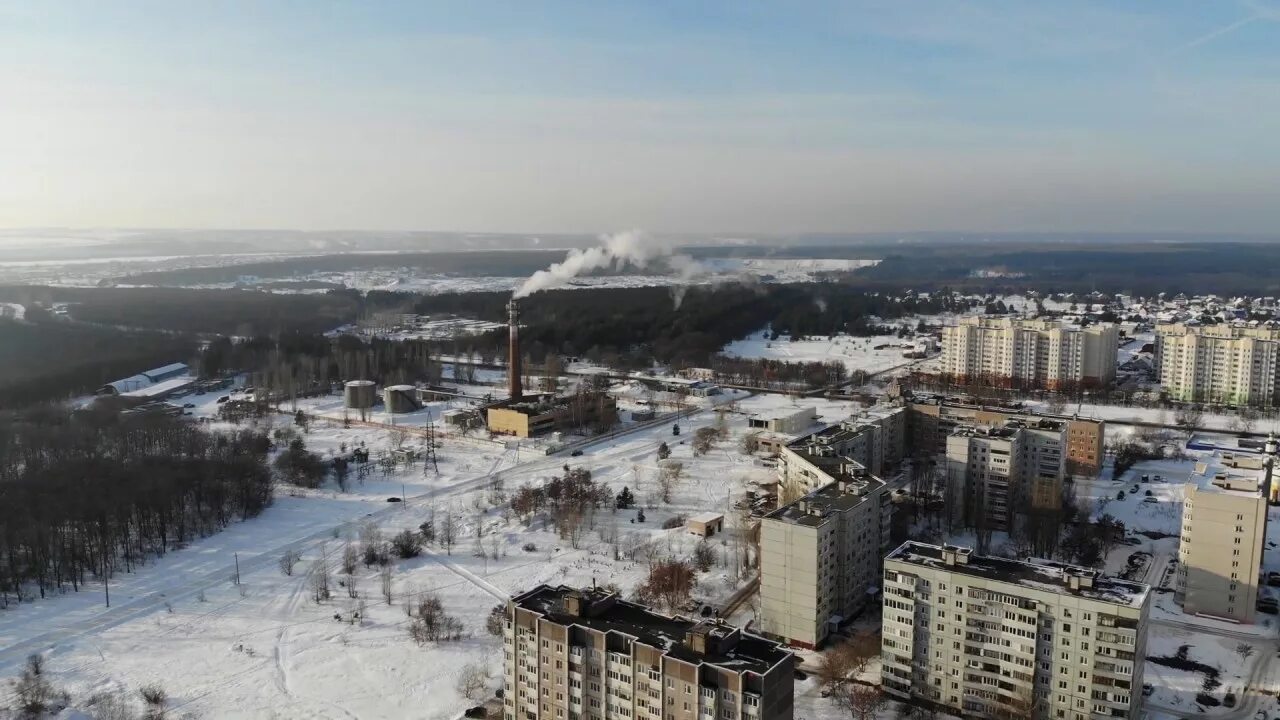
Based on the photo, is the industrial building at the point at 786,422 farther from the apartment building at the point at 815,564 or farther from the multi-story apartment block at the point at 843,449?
the apartment building at the point at 815,564

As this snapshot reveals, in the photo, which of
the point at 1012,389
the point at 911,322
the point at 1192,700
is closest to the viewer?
the point at 1192,700

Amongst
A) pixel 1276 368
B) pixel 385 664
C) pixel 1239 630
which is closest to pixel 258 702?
pixel 385 664

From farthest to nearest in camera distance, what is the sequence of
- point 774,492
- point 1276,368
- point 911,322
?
1. point 911,322
2. point 1276,368
3. point 774,492

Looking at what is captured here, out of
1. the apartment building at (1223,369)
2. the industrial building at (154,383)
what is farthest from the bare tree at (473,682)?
the apartment building at (1223,369)

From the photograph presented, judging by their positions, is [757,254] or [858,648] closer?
[858,648]

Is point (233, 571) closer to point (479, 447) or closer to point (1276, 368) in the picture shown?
point (479, 447)

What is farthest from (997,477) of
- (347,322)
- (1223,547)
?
(347,322)

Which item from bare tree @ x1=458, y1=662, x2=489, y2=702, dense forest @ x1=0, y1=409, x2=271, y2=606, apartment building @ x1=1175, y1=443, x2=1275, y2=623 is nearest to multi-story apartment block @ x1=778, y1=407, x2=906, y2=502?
apartment building @ x1=1175, y1=443, x2=1275, y2=623
